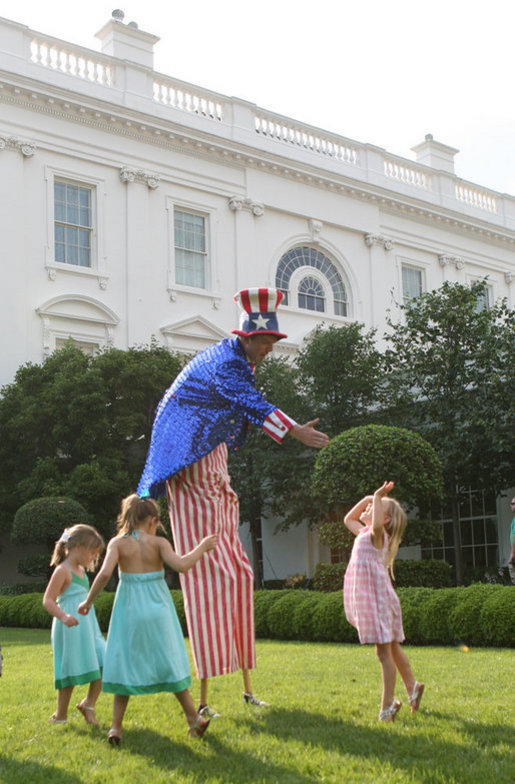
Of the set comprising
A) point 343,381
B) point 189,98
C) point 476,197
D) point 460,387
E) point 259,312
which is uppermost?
point 189,98

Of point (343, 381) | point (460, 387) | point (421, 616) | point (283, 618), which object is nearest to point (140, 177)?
point (343, 381)

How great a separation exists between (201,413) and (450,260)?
27.3 m

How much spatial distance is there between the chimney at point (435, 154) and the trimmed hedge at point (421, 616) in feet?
79.9

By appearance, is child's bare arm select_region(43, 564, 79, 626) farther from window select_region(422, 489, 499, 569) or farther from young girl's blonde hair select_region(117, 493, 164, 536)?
window select_region(422, 489, 499, 569)

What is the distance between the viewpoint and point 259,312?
5438mm

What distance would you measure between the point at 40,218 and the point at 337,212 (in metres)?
10.1

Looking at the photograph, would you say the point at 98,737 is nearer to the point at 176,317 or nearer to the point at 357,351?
the point at 357,351

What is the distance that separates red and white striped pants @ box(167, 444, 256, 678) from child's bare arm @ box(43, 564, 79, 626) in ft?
2.24

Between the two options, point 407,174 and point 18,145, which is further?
point 407,174

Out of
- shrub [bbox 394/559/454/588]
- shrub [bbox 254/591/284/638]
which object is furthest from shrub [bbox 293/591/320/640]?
shrub [bbox 394/559/454/588]

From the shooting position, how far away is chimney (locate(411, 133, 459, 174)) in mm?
32562

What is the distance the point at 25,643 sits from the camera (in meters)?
11.2

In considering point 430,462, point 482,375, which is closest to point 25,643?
point 430,462

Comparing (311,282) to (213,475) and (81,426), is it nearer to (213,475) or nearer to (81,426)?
(81,426)
